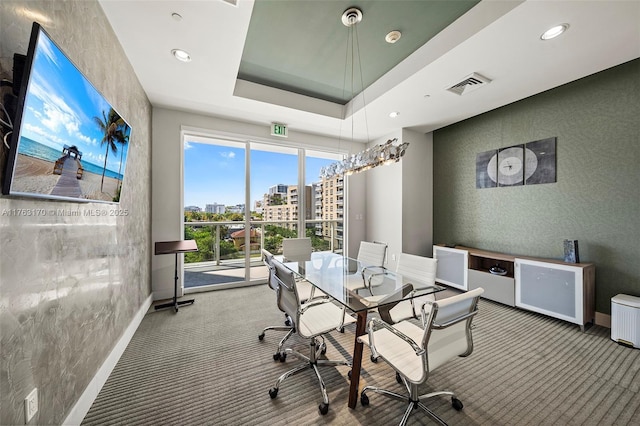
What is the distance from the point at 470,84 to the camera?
281 cm

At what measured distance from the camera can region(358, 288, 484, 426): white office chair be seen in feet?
4.06

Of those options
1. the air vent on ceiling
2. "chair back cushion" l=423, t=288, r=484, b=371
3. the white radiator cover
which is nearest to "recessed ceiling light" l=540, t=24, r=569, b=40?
the air vent on ceiling

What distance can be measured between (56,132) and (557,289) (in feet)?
15.3

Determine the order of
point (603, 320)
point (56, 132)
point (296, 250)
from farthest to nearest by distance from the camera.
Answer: point (296, 250) → point (603, 320) → point (56, 132)

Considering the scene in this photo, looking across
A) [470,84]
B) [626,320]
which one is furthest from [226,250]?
[626,320]

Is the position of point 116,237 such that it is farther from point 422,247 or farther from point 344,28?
point 422,247

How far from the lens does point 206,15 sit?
187 cm

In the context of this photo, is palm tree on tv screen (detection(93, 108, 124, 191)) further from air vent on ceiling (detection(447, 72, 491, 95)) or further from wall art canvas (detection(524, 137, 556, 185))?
wall art canvas (detection(524, 137, 556, 185))

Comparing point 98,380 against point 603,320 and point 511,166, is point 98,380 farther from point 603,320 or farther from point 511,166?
point 511,166

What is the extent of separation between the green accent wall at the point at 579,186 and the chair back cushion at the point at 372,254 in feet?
6.78

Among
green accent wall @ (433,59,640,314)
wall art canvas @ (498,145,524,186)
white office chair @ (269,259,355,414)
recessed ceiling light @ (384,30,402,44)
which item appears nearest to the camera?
white office chair @ (269,259,355,414)

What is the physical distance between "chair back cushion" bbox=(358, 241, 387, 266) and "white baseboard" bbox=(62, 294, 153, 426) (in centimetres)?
262

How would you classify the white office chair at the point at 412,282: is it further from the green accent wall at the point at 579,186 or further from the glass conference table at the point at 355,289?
the green accent wall at the point at 579,186

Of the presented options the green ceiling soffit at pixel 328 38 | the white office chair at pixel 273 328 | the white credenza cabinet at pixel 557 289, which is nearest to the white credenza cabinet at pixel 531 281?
the white credenza cabinet at pixel 557 289
